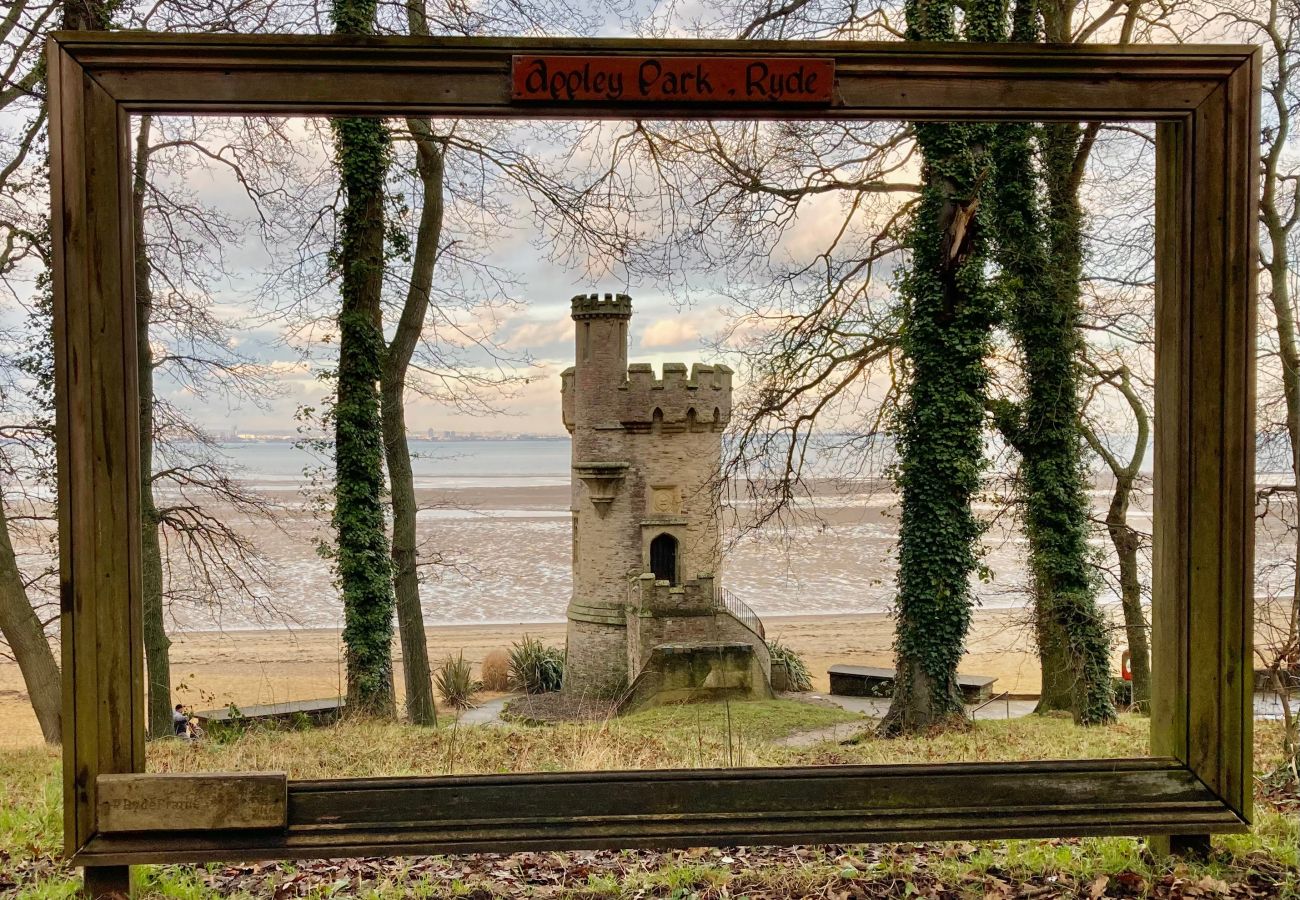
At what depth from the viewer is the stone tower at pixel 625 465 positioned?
2589 centimetres

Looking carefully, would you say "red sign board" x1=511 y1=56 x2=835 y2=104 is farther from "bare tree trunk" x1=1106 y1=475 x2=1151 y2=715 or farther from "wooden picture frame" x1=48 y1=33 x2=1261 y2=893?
"bare tree trunk" x1=1106 y1=475 x2=1151 y2=715

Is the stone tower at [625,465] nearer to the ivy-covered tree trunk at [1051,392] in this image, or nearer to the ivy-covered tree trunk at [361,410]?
the ivy-covered tree trunk at [1051,392]

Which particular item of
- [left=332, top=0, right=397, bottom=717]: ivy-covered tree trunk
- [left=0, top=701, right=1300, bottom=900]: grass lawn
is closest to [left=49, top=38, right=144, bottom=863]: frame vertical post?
[left=0, top=701, right=1300, bottom=900]: grass lawn

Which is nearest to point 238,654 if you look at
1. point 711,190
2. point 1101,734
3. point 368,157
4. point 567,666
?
point 567,666

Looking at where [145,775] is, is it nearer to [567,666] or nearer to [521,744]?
[521,744]

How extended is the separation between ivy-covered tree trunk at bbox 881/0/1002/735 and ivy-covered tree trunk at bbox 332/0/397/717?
6497 millimetres

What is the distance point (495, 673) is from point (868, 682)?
9.65 meters

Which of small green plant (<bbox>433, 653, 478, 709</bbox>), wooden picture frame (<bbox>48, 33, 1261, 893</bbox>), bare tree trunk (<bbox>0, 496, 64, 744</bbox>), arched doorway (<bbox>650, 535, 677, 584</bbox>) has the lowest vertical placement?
small green plant (<bbox>433, 653, 478, 709</bbox>)

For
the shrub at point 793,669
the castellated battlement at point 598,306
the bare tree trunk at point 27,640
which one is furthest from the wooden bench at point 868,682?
the bare tree trunk at point 27,640

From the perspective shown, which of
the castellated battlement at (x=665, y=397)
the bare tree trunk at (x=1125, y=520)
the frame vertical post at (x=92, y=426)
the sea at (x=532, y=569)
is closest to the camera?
the frame vertical post at (x=92, y=426)

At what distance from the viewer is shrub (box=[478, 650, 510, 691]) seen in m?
25.0

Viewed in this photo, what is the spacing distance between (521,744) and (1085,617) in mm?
8416

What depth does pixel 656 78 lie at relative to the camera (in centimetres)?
325

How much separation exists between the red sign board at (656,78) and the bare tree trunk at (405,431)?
32.1 feet
